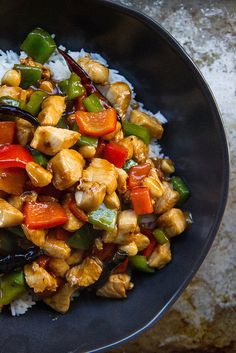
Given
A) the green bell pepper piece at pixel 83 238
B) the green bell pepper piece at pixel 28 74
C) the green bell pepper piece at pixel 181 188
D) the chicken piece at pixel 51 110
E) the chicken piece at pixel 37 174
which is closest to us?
the chicken piece at pixel 37 174

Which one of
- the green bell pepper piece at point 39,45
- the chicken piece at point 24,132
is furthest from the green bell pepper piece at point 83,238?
the green bell pepper piece at point 39,45

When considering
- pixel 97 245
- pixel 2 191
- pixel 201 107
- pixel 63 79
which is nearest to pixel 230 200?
pixel 201 107

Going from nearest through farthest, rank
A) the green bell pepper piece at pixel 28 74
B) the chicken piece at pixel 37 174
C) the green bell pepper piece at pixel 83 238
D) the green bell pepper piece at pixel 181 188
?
1. the chicken piece at pixel 37 174
2. the green bell pepper piece at pixel 83 238
3. the green bell pepper piece at pixel 28 74
4. the green bell pepper piece at pixel 181 188

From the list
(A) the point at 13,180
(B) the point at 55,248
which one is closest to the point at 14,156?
(A) the point at 13,180

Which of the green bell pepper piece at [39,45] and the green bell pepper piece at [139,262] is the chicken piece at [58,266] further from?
the green bell pepper piece at [39,45]

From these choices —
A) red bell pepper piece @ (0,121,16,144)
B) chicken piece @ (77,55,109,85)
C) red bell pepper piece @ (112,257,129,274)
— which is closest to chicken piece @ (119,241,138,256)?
red bell pepper piece @ (112,257,129,274)

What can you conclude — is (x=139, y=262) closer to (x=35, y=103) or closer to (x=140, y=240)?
(x=140, y=240)
